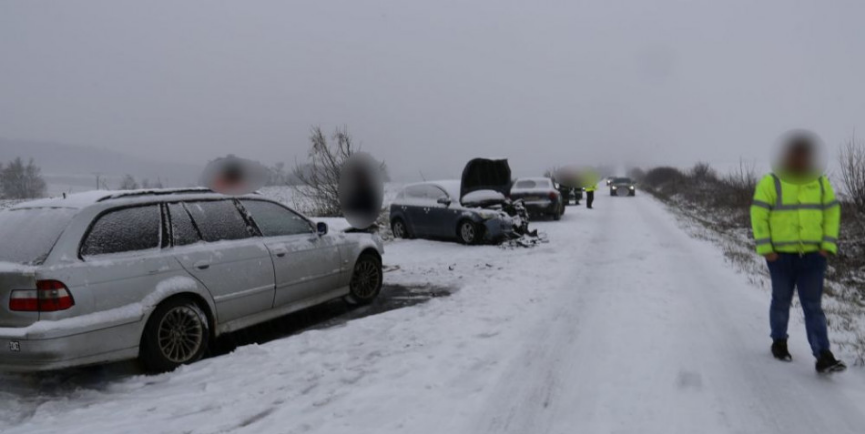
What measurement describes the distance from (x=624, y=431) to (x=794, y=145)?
2.86m

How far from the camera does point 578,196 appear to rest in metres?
29.1

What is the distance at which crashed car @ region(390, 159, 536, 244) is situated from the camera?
483 inches

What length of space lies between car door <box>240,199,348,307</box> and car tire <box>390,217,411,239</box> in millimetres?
7006

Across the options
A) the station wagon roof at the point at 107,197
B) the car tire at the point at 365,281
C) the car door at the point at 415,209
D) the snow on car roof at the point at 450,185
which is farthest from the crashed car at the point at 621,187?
the station wagon roof at the point at 107,197

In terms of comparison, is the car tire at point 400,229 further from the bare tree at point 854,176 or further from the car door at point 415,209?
the bare tree at point 854,176

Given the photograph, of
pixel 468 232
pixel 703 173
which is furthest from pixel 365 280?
pixel 703 173

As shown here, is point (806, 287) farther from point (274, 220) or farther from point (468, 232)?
point (468, 232)

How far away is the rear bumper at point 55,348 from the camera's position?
3727mm

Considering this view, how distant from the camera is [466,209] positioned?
12359 mm

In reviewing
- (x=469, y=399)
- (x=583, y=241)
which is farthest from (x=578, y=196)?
(x=469, y=399)

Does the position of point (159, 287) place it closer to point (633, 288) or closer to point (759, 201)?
point (759, 201)

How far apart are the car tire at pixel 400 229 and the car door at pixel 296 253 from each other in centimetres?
701

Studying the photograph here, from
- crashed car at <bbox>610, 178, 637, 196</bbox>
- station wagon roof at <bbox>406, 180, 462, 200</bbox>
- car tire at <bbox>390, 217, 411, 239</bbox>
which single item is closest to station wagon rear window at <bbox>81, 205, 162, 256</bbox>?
station wagon roof at <bbox>406, 180, 462, 200</bbox>

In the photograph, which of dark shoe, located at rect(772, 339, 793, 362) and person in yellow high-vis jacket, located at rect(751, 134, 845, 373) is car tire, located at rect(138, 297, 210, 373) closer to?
person in yellow high-vis jacket, located at rect(751, 134, 845, 373)
